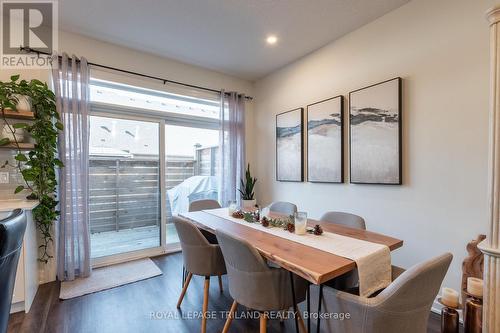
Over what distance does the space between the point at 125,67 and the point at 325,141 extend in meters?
2.73

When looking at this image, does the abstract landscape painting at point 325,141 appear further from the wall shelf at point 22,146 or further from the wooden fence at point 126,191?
the wall shelf at point 22,146

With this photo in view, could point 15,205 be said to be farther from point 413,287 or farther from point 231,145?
point 413,287

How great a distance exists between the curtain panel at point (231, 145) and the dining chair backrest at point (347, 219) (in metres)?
1.89

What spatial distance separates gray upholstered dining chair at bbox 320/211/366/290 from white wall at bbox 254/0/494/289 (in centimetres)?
60

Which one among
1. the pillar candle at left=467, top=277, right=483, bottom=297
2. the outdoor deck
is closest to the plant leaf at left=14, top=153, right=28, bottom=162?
the outdoor deck

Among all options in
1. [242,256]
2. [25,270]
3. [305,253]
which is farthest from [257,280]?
[25,270]

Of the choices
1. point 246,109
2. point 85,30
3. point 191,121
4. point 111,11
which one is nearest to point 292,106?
point 246,109

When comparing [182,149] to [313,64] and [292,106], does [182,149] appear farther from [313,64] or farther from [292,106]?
[313,64]

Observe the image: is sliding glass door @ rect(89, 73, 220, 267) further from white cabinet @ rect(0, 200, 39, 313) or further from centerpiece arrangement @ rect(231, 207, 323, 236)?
centerpiece arrangement @ rect(231, 207, 323, 236)

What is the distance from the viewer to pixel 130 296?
2365 mm

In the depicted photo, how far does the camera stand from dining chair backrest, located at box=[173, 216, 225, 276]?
1.81m

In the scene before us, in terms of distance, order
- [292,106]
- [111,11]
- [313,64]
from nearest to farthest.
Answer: [111,11] → [313,64] → [292,106]

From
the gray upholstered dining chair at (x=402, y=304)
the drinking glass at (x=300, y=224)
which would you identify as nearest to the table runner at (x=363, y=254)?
the drinking glass at (x=300, y=224)

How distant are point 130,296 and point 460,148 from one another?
10.6ft
